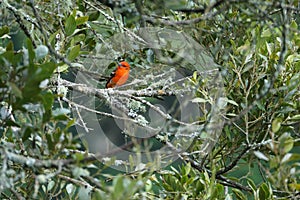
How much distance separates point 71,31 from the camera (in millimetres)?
1527

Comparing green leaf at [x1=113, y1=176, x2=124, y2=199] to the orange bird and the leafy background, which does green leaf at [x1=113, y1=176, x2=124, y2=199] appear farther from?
the orange bird

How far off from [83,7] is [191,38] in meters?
0.38

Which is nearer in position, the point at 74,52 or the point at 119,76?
the point at 74,52

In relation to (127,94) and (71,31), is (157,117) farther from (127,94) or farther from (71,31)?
(71,31)

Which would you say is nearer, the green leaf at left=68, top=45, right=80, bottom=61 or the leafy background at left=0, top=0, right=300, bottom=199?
the leafy background at left=0, top=0, right=300, bottom=199

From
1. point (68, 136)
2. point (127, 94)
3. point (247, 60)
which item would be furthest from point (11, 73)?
point (247, 60)

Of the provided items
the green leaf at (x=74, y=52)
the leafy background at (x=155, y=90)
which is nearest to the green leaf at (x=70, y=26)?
the leafy background at (x=155, y=90)

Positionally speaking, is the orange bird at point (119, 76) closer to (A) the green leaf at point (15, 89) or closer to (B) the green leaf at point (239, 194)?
(B) the green leaf at point (239, 194)

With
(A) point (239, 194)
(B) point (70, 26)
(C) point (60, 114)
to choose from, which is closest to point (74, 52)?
(B) point (70, 26)

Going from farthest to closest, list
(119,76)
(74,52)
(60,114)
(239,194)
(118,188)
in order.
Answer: (119,76) < (239,194) < (74,52) < (60,114) < (118,188)

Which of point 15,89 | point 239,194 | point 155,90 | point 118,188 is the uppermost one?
point 15,89

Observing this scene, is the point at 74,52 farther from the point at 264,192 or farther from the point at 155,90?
the point at 264,192

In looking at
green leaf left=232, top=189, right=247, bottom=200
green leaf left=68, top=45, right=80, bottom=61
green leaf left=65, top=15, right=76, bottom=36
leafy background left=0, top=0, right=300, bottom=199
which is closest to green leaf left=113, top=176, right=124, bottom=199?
leafy background left=0, top=0, right=300, bottom=199

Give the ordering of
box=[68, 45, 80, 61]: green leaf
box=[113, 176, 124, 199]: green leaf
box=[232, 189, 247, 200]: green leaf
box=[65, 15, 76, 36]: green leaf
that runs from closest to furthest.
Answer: box=[113, 176, 124, 199]: green leaf → box=[68, 45, 80, 61]: green leaf → box=[65, 15, 76, 36]: green leaf → box=[232, 189, 247, 200]: green leaf
